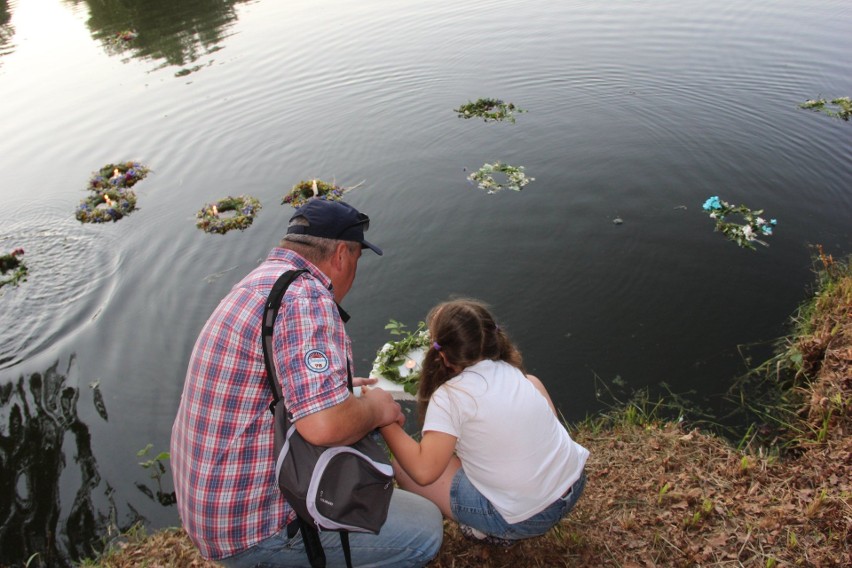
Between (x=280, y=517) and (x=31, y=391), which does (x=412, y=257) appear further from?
(x=280, y=517)

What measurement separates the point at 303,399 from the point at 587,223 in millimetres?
6720

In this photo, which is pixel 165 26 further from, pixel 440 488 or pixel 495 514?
pixel 495 514

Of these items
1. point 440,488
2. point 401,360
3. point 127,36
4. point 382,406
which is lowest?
point 127,36

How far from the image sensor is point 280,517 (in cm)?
252

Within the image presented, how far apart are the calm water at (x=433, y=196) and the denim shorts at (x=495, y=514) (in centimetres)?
257

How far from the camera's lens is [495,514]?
302cm

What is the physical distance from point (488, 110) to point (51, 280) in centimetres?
871

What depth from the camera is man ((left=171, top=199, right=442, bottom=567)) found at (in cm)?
227

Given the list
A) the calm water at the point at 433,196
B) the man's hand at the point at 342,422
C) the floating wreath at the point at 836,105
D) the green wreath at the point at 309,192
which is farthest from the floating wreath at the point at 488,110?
the man's hand at the point at 342,422

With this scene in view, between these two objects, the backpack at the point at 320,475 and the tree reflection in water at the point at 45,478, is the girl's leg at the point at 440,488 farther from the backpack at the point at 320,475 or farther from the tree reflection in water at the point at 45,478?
the tree reflection in water at the point at 45,478

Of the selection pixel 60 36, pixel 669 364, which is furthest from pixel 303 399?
pixel 60 36

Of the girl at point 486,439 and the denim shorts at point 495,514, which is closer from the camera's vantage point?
the girl at point 486,439

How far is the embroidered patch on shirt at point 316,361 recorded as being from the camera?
2246 mm

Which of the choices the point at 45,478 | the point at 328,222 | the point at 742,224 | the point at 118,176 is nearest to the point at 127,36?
the point at 118,176
